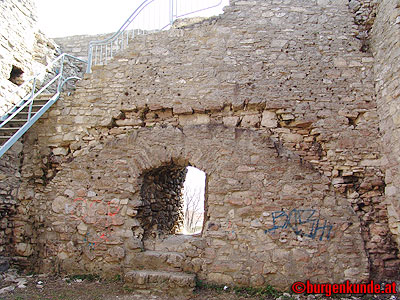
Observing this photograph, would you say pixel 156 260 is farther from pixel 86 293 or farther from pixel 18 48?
pixel 18 48

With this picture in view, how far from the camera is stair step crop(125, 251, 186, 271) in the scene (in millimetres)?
4344

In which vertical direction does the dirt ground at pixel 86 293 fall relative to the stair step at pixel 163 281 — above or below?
below

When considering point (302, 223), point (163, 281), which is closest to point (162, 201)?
point (163, 281)

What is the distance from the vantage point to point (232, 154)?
4594 mm

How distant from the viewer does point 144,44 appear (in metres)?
5.40

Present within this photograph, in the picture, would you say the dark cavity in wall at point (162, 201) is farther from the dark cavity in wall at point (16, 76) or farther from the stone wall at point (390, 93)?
the dark cavity in wall at point (16, 76)

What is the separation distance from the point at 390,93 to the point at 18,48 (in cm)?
680

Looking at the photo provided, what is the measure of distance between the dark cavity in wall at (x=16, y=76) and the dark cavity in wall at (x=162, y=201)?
3.45 meters

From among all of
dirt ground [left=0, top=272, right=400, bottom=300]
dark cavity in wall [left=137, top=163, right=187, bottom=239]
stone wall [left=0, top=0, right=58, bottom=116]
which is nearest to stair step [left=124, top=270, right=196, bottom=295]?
dirt ground [left=0, top=272, right=400, bottom=300]

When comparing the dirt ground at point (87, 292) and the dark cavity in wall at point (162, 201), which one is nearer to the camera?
the dirt ground at point (87, 292)

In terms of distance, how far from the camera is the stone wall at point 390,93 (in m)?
4.01

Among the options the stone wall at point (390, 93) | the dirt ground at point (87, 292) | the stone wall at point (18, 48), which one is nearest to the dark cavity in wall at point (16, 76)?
the stone wall at point (18, 48)

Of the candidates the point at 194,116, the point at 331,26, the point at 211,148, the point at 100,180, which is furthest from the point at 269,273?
the point at 331,26

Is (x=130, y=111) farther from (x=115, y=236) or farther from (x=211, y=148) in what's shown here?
(x=115, y=236)
